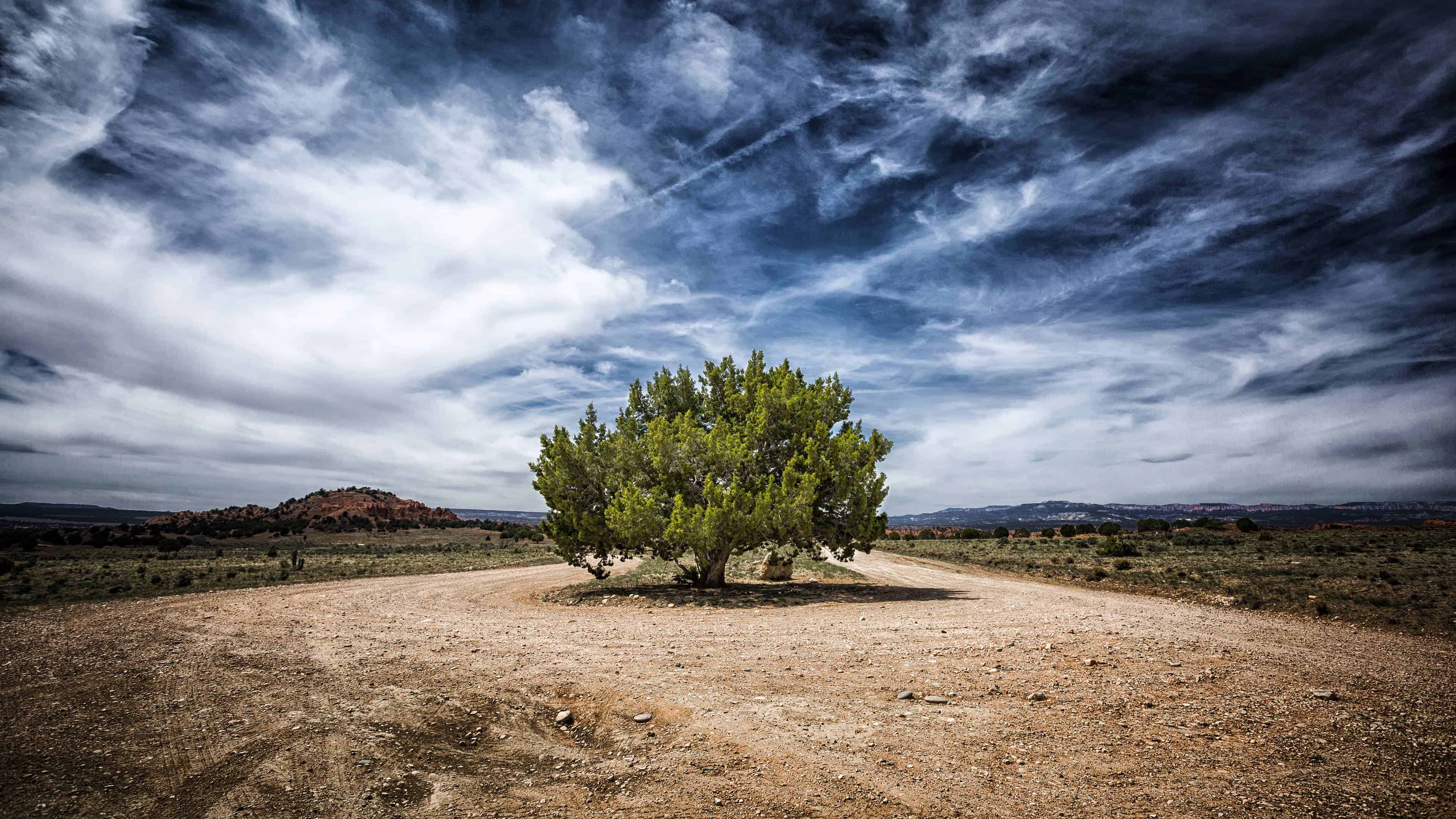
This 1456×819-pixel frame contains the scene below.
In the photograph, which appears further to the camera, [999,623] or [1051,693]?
[999,623]

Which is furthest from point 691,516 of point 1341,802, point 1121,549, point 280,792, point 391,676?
point 1121,549

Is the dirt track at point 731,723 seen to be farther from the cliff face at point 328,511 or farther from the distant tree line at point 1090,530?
the cliff face at point 328,511

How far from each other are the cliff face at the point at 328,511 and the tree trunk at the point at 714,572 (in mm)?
94215

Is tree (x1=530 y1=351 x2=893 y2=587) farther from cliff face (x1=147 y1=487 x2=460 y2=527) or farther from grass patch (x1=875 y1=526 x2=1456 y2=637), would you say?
cliff face (x1=147 y1=487 x2=460 y2=527)

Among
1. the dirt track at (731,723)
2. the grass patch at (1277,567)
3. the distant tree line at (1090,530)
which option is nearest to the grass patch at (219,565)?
the dirt track at (731,723)

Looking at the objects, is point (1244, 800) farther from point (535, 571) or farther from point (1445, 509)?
point (1445, 509)

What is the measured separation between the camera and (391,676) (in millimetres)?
9414

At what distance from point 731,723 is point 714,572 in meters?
15.7

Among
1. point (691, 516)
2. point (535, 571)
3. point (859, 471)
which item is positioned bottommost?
point (535, 571)

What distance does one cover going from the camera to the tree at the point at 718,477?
19.2 meters

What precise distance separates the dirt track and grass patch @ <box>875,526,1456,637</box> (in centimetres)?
468

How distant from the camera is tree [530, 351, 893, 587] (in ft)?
63.1

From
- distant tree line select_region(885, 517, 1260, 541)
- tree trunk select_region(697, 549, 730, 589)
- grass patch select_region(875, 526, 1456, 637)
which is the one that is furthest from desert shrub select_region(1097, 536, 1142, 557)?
tree trunk select_region(697, 549, 730, 589)

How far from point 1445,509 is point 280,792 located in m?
270
